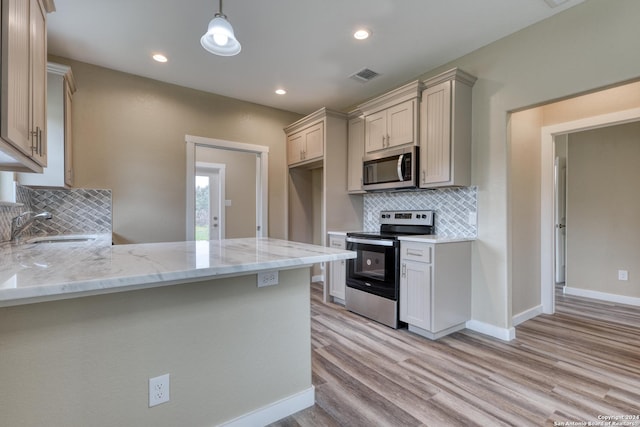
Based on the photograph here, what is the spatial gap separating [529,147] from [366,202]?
1946mm

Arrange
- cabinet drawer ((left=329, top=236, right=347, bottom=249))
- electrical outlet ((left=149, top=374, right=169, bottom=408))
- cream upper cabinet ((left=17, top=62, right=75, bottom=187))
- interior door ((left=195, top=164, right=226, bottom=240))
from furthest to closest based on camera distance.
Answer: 1. interior door ((left=195, top=164, right=226, bottom=240))
2. cabinet drawer ((left=329, top=236, right=347, bottom=249))
3. cream upper cabinet ((left=17, top=62, right=75, bottom=187))
4. electrical outlet ((left=149, top=374, right=169, bottom=408))

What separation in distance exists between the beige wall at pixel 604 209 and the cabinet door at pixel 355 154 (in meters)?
2.95

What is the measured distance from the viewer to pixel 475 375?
2.12 metres

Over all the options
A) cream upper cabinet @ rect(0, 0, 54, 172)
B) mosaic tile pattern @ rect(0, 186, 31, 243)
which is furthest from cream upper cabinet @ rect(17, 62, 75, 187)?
cream upper cabinet @ rect(0, 0, 54, 172)

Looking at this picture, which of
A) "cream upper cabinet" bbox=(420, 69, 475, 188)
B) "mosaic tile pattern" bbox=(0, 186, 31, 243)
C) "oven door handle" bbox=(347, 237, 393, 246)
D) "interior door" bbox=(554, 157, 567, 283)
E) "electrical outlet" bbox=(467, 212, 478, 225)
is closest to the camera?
"mosaic tile pattern" bbox=(0, 186, 31, 243)

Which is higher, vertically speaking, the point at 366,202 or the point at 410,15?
the point at 410,15

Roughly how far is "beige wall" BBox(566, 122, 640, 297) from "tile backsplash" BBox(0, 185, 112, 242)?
5.87 meters

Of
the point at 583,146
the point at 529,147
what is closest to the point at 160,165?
the point at 529,147

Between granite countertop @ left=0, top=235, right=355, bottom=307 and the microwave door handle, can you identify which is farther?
the microwave door handle

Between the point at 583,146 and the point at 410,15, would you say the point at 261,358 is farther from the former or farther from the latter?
the point at 583,146

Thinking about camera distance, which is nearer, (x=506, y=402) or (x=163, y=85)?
(x=506, y=402)

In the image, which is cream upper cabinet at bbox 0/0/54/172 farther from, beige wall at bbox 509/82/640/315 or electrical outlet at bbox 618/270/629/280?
electrical outlet at bbox 618/270/629/280

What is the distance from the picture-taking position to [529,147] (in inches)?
127

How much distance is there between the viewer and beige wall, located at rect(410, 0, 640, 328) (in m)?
2.13
